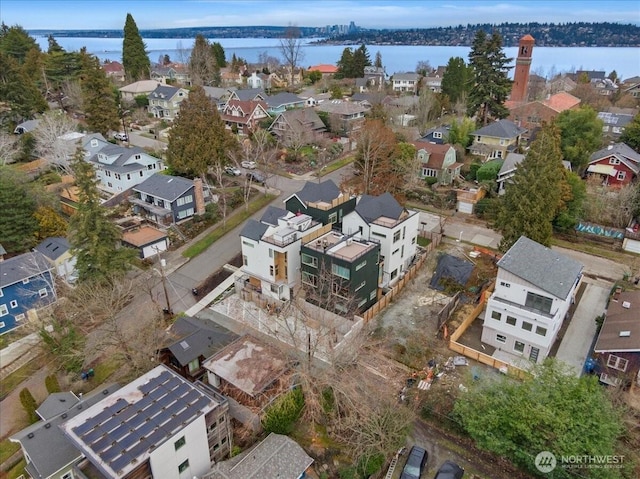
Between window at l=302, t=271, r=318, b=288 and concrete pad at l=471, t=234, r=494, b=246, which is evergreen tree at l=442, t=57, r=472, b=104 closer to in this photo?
concrete pad at l=471, t=234, r=494, b=246

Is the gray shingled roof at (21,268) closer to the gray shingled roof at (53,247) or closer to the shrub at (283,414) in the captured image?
the gray shingled roof at (53,247)

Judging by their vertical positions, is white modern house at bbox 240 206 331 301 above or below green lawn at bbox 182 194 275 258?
above

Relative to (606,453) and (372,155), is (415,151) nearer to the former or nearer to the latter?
(372,155)

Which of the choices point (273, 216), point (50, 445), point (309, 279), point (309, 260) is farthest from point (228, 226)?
point (50, 445)

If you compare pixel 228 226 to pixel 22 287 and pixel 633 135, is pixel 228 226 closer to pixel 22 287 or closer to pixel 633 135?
pixel 22 287

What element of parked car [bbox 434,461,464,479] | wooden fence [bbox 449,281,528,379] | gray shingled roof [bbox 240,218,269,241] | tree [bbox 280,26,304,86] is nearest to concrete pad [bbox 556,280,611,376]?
wooden fence [bbox 449,281,528,379]

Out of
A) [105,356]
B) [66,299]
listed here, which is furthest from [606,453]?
[66,299]
